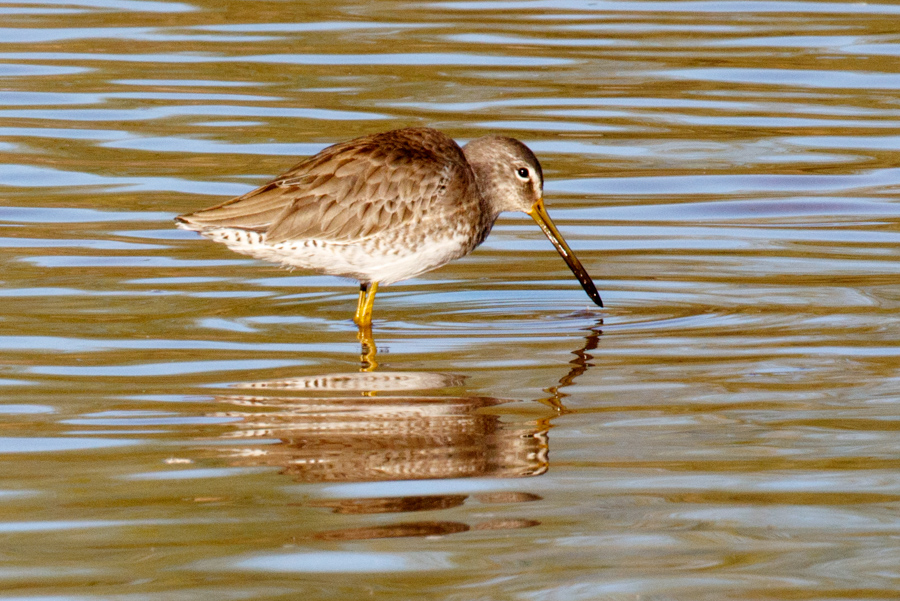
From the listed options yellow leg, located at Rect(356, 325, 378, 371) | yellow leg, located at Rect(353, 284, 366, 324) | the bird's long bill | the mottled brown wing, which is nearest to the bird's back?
the mottled brown wing

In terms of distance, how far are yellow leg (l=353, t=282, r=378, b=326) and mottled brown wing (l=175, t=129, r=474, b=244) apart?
0.32m

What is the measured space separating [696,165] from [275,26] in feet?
18.8

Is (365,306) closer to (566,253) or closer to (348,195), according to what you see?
(348,195)

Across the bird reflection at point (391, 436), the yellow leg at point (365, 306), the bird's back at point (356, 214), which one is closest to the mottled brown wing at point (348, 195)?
the bird's back at point (356, 214)

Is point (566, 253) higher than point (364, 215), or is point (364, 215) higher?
point (364, 215)

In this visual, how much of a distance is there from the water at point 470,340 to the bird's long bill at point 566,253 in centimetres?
17

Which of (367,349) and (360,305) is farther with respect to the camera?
(360,305)

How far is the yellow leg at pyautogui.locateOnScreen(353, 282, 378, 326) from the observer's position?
828 centimetres

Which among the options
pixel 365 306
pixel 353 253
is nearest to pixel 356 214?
pixel 353 253

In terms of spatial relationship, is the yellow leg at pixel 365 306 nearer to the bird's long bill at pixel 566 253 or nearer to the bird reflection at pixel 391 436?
the bird reflection at pixel 391 436

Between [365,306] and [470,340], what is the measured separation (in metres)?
0.70

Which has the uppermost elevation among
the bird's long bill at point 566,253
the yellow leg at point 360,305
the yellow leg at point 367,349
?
the bird's long bill at point 566,253

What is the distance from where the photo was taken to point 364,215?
8.23 meters

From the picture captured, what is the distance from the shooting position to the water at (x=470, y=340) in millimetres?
5145
